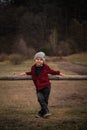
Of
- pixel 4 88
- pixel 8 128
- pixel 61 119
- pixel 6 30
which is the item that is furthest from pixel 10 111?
pixel 6 30

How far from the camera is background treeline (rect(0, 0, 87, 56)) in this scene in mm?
47178

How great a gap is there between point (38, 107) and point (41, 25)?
41.2 m

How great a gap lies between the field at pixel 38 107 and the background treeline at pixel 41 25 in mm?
33057

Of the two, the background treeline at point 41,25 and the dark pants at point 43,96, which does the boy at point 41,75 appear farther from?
the background treeline at point 41,25

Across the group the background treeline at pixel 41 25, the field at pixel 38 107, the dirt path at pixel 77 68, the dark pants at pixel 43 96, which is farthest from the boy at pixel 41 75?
the background treeline at pixel 41 25

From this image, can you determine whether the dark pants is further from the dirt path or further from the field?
the dirt path

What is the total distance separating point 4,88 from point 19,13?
3922 centimetres

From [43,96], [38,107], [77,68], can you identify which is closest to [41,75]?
[43,96]

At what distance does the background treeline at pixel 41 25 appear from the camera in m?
47.2

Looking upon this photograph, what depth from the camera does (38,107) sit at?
8.49 m

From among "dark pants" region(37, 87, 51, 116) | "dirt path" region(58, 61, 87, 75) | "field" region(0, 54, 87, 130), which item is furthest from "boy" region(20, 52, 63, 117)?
"dirt path" region(58, 61, 87, 75)

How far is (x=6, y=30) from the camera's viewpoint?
51.2 metres

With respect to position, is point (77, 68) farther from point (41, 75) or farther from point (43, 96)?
point (41, 75)

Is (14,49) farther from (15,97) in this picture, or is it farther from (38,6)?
A: (15,97)
